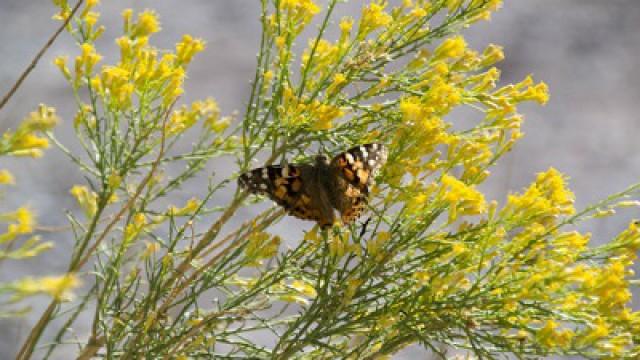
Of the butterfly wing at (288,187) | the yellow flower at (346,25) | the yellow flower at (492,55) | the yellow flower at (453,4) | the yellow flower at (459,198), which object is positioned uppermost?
the yellow flower at (453,4)

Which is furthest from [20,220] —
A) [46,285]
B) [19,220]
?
[46,285]

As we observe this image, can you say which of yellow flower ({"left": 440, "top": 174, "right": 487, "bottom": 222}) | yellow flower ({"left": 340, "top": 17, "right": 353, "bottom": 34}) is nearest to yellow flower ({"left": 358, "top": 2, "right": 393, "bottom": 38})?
yellow flower ({"left": 340, "top": 17, "right": 353, "bottom": 34})

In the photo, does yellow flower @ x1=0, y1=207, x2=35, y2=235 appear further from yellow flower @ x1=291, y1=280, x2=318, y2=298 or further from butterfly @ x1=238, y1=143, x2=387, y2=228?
yellow flower @ x1=291, y1=280, x2=318, y2=298

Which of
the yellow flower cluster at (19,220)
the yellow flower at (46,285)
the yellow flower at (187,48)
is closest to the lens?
the yellow flower at (46,285)

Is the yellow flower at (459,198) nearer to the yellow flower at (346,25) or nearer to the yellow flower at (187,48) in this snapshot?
the yellow flower at (346,25)

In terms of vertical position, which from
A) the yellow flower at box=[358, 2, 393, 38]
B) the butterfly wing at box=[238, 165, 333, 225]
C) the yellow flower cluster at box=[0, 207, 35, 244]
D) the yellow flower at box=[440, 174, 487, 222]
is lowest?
the yellow flower cluster at box=[0, 207, 35, 244]

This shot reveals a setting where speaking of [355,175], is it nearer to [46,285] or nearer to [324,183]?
[324,183]

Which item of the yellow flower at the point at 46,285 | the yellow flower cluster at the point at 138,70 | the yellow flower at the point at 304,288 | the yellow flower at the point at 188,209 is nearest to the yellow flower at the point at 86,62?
the yellow flower cluster at the point at 138,70
